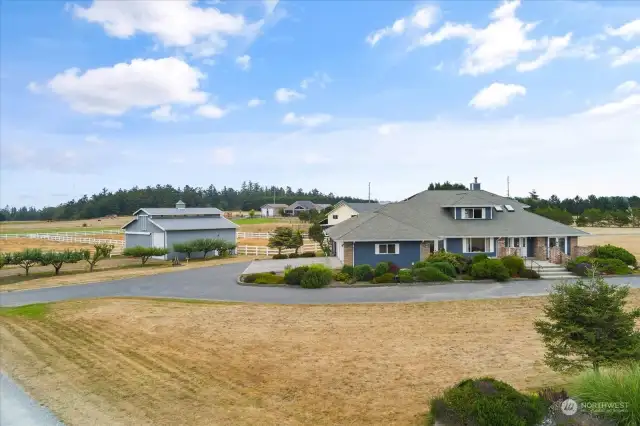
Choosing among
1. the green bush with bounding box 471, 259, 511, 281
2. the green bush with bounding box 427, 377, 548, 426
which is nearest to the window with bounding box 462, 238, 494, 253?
the green bush with bounding box 471, 259, 511, 281

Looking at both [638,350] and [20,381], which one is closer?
[638,350]

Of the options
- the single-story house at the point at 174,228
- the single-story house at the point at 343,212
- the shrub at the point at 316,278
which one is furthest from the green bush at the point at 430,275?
the single-story house at the point at 343,212

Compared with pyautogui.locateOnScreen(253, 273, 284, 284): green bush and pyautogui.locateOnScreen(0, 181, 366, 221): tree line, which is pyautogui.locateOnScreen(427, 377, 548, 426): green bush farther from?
pyautogui.locateOnScreen(0, 181, 366, 221): tree line

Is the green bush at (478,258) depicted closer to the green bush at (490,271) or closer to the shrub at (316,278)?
the green bush at (490,271)

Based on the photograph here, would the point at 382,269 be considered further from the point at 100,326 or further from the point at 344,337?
the point at 100,326

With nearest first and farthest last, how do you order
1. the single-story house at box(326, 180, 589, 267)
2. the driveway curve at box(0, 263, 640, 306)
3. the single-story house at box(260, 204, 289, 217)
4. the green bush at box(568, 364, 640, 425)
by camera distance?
the green bush at box(568, 364, 640, 425) → the driveway curve at box(0, 263, 640, 306) → the single-story house at box(326, 180, 589, 267) → the single-story house at box(260, 204, 289, 217)

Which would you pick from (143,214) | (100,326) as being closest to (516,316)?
(100,326)

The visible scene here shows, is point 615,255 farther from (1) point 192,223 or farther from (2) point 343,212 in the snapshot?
(2) point 343,212
